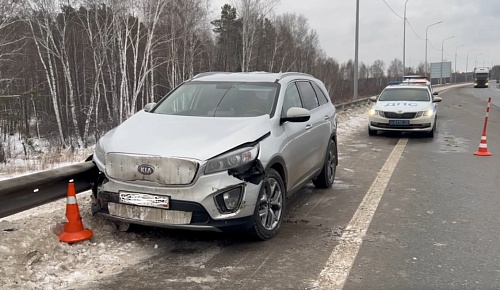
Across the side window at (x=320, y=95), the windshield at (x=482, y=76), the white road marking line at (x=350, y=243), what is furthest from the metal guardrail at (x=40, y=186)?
the windshield at (x=482, y=76)

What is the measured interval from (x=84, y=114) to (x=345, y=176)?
1237 inches

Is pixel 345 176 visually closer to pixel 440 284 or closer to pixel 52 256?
pixel 440 284

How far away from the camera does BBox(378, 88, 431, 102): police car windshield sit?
1449 centimetres

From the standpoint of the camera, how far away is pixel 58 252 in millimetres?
4141

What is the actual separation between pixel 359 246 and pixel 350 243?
0.12 m

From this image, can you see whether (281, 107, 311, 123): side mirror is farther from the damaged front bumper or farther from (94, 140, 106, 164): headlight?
(94, 140, 106, 164): headlight

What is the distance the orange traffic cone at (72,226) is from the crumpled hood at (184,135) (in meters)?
0.60

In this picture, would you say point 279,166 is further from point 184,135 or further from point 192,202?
point 192,202

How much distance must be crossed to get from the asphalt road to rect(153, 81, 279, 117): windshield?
55.5 inches

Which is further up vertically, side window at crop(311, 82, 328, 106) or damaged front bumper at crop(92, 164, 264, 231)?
side window at crop(311, 82, 328, 106)

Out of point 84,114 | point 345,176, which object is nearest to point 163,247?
point 345,176

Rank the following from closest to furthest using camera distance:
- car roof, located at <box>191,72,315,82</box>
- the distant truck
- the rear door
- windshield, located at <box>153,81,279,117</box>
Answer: windshield, located at <box>153,81,279,117</box> → car roof, located at <box>191,72,315,82</box> → the rear door → the distant truck

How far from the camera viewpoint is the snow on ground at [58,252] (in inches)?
145

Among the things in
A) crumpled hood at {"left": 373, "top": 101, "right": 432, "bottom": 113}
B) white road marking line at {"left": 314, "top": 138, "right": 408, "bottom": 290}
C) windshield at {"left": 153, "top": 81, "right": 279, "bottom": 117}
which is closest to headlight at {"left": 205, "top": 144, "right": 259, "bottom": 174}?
windshield at {"left": 153, "top": 81, "right": 279, "bottom": 117}
